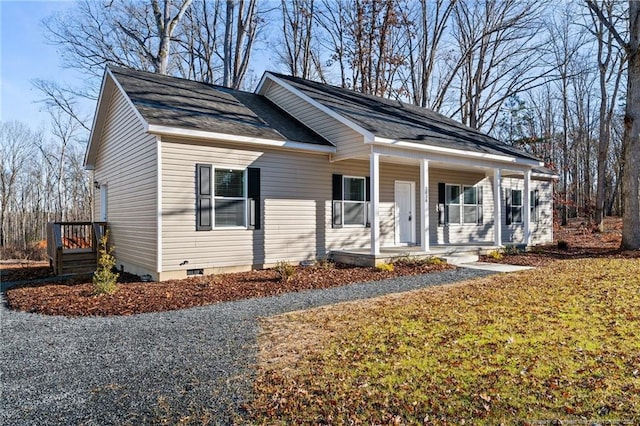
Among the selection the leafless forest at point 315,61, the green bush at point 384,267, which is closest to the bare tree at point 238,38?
the leafless forest at point 315,61

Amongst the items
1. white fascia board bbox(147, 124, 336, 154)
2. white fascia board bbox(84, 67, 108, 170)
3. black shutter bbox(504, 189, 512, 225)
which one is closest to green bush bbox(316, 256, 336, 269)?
white fascia board bbox(147, 124, 336, 154)

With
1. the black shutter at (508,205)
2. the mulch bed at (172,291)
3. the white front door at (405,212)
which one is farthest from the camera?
the black shutter at (508,205)

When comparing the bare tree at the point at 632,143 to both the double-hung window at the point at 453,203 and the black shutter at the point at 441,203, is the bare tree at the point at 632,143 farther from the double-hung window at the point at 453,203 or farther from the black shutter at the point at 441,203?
the black shutter at the point at 441,203

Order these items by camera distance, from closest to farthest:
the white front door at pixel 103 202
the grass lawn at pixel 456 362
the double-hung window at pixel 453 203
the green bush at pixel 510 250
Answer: the grass lawn at pixel 456 362 < the white front door at pixel 103 202 < the green bush at pixel 510 250 < the double-hung window at pixel 453 203

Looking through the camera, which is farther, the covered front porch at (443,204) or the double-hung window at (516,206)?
the double-hung window at (516,206)

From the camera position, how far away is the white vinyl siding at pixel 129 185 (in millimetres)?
8570

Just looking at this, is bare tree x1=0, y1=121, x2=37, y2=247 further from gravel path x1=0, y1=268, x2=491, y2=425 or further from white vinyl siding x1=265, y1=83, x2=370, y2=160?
gravel path x1=0, y1=268, x2=491, y2=425

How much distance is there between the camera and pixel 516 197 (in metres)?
16.2

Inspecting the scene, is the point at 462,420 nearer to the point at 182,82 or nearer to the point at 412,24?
the point at 182,82

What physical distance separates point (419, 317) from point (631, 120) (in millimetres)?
12750

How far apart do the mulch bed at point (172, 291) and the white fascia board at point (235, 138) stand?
3.01 meters

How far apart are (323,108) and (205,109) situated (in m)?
3.11

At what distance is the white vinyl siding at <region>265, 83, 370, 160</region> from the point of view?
33.2 ft

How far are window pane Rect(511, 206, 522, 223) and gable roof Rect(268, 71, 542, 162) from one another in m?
3.00
